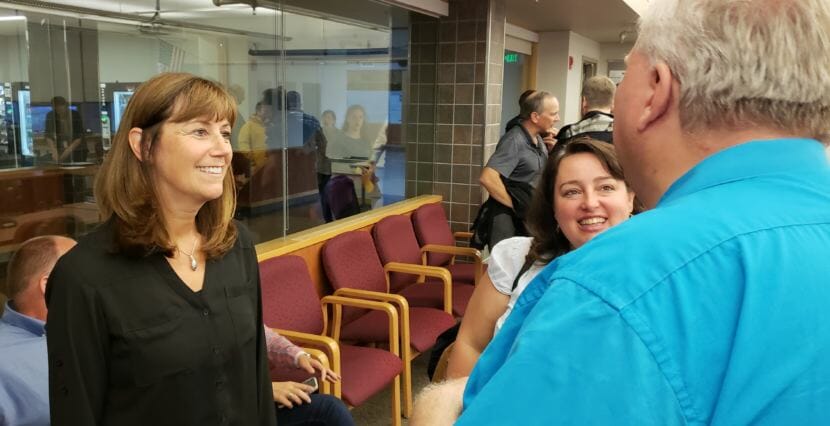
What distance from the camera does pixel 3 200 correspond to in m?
2.57

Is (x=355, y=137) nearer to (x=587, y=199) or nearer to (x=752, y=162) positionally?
(x=587, y=199)

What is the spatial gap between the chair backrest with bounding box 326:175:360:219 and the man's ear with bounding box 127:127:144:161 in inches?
103

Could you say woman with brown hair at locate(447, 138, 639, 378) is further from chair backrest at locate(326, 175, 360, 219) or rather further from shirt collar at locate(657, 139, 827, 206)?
chair backrest at locate(326, 175, 360, 219)

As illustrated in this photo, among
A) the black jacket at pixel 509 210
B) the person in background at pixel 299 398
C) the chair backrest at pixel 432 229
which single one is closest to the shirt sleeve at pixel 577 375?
the person in background at pixel 299 398

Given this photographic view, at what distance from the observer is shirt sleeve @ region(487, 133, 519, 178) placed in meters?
4.07

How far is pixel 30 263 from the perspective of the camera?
1.77 metres

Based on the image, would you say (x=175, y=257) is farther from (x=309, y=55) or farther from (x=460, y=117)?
(x=460, y=117)

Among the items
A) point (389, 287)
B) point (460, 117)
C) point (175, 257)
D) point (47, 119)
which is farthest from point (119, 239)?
Result: point (460, 117)

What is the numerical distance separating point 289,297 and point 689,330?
2614 millimetres

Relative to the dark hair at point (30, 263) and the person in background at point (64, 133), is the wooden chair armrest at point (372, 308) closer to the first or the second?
the person in background at point (64, 133)

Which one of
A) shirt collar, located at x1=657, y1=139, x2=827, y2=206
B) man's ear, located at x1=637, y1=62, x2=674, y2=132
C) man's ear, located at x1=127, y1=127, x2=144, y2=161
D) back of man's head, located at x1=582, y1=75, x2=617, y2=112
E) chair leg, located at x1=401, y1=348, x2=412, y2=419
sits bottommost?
chair leg, located at x1=401, y1=348, x2=412, y2=419

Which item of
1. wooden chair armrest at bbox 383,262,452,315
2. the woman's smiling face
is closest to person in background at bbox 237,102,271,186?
wooden chair armrest at bbox 383,262,452,315

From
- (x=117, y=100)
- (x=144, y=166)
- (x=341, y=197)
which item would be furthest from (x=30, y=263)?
(x=341, y=197)

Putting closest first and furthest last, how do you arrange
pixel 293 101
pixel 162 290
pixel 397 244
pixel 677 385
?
pixel 677 385 < pixel 162 290 < pixel 293 101 < pixel 397 244
